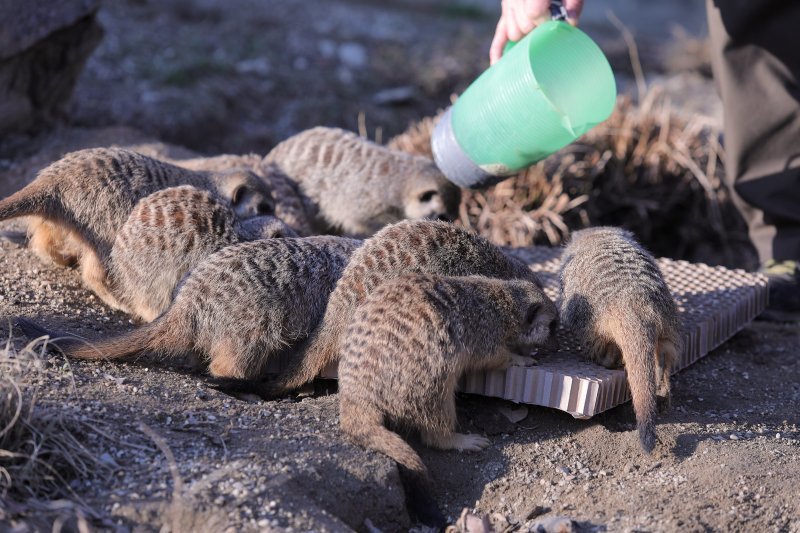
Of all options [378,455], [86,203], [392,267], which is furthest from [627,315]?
[86,203]

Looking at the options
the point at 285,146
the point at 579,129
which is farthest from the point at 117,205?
the point at 579,129

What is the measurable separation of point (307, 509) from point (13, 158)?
3124 mm

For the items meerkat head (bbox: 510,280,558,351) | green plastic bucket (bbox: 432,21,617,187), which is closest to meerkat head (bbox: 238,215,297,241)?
green plastic bucket (bbox: 432,21,617,187)

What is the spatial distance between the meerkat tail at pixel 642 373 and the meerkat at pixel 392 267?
0.91ft

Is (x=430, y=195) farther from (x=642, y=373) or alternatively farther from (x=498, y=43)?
(x=642, y=373)

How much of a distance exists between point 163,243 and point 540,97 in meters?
1.38

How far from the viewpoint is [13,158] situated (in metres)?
4.49

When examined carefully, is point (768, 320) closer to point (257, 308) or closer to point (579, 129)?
point (579, 129)

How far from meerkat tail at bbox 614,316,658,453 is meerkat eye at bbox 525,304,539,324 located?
9.7 inches

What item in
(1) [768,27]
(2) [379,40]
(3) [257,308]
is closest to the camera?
(3) [257,308]

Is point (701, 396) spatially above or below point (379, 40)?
below

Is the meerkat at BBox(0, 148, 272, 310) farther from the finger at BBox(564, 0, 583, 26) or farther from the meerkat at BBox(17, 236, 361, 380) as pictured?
the finger at BBox(564, 0, 583, 26)

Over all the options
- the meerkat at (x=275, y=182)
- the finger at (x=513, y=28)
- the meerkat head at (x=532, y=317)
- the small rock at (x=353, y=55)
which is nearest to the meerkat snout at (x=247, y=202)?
the meerkat at (x=275, y=182)

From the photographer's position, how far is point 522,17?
333cm
